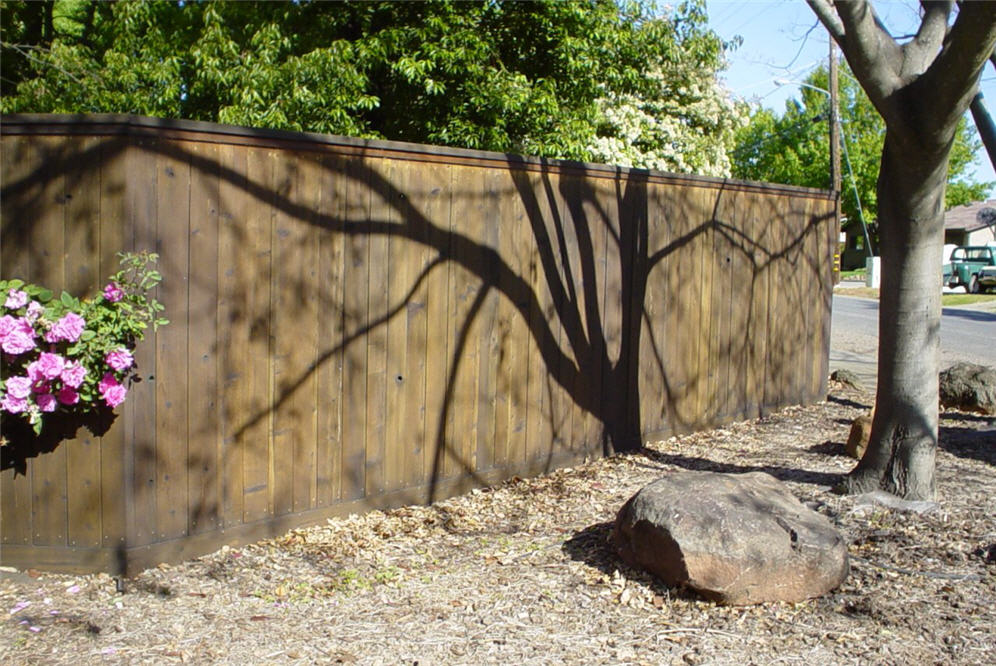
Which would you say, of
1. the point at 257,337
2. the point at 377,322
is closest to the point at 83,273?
Answer: the point at 257,337

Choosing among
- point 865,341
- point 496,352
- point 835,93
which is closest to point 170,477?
point 496,352

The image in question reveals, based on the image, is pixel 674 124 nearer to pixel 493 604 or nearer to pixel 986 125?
pixel 986 125

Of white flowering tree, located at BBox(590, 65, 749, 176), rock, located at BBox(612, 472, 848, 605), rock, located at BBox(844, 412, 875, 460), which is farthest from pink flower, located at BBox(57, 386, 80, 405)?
white flowering tree, located at BBox(590, 65, 749, 176)

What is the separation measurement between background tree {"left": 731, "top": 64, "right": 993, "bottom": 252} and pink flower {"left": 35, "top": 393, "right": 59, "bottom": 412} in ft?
142

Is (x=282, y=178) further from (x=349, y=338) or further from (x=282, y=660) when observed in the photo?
(x=282, y=660)

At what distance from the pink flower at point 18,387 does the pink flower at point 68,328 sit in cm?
21

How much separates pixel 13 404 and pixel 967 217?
59.6 m

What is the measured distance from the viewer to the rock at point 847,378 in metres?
10.0

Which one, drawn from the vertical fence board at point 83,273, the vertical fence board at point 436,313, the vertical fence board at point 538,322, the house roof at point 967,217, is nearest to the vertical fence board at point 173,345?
the vertical fence board at point 83,273

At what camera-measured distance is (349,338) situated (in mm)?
4957

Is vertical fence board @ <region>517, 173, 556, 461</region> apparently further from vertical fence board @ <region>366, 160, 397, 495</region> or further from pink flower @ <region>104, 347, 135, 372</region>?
pink flower @ <region>104, 347, 135, 372</region>

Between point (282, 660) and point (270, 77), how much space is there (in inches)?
335

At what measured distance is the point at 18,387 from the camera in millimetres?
3908

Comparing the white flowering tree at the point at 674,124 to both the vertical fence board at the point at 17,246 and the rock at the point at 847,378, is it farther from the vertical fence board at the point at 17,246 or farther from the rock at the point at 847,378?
the vertical fence board at the point at 17,246
